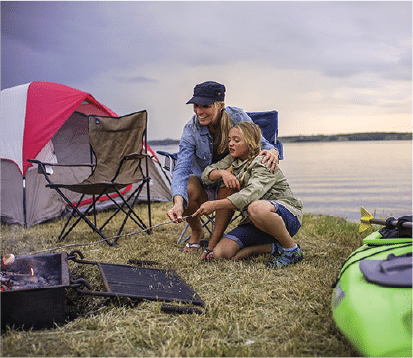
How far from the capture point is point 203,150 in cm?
289

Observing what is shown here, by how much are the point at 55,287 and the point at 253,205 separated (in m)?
1.25

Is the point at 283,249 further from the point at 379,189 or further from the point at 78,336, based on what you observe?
the point at 379,189

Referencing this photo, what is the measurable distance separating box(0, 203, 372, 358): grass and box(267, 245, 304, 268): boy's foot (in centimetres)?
6

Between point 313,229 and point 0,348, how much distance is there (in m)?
2.82

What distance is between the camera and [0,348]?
1.40 metres

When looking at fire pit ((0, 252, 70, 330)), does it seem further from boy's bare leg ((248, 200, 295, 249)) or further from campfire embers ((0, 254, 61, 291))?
boy's bare leg ((248, 200, 295, 249))

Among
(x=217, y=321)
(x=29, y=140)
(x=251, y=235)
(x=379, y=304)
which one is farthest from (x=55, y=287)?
(x=29, y=140)

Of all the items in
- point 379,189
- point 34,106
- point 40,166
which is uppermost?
point 34,106

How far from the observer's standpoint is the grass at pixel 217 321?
4.66 feet

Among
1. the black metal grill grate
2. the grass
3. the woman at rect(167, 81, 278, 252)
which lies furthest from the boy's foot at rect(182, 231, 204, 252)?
the black metal grill grate

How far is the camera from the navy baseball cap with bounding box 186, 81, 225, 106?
102 inches

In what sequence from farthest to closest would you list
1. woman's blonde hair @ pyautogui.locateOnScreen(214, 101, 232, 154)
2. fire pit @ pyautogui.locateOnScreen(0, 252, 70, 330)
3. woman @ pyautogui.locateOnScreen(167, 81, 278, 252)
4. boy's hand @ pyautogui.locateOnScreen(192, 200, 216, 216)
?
woman's blonde hair @ pyautogui.locateOnScreen(214, 101, 232, 154) → woman @ pyautogui.locateOnScreen(167, 81, 278, 252) → boy's hand @ pyautogui.locateOnScreen(192, 200, 216, 216) → fire pit @ pyautogui.locateOnScreen(0, 252, 70, 330)

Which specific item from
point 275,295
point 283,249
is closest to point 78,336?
point 275,295

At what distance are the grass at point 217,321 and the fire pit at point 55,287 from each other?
0.06 metres
